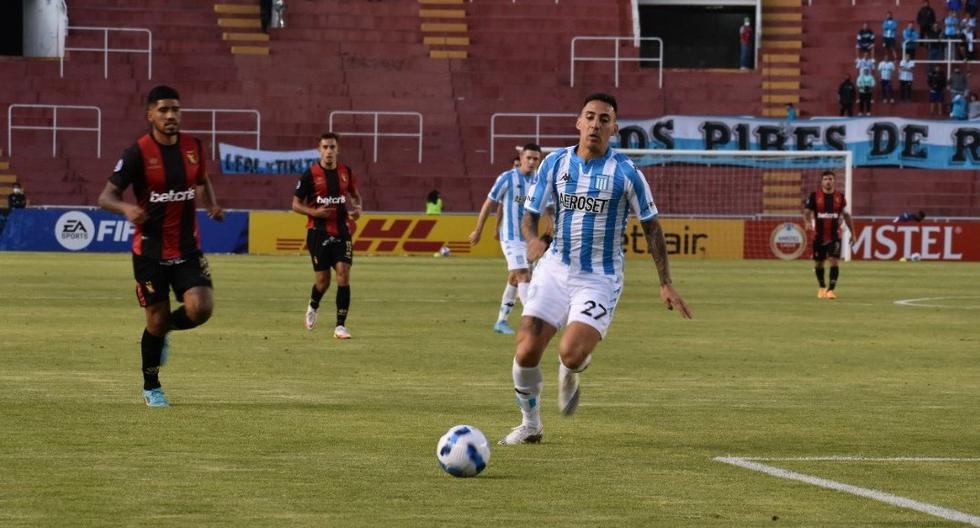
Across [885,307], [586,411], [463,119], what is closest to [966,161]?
[463,119]

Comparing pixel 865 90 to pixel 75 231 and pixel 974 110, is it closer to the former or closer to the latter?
pixel 974 110

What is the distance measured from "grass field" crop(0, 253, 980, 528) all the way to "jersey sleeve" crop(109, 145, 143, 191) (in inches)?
64.7

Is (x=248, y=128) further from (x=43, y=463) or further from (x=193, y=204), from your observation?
(x=43, y=463)

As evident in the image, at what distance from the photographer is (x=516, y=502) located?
8.60m

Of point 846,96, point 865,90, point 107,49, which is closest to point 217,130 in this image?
point 107,49

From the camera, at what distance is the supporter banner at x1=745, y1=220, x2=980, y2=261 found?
1884 inches

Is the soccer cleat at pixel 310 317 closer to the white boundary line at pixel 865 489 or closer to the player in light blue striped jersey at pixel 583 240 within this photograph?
the player in light blue striped jersey at pixel 583 240

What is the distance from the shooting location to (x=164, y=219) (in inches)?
507

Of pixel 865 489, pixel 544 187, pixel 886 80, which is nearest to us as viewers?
pixel 865 489

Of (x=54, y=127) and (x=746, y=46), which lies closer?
(x=54, y=127)

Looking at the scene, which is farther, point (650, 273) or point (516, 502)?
point (650, 273)

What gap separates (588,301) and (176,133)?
357cm

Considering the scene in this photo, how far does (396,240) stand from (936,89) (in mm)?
18364

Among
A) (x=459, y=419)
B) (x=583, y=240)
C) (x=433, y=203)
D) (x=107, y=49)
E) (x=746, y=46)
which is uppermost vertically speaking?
(x=746, y=46)
